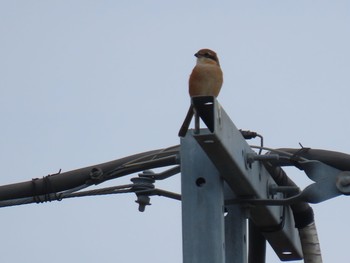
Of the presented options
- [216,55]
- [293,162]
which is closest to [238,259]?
[293,162]

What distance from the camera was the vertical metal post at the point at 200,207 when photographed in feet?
14.7

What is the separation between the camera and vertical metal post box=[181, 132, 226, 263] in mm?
4488

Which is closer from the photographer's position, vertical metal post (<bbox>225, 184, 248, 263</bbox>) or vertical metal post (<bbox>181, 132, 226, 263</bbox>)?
vertical metal post (<bbox>181, 132, 226, 263</bbox>)

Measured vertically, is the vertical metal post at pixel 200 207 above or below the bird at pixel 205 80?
below

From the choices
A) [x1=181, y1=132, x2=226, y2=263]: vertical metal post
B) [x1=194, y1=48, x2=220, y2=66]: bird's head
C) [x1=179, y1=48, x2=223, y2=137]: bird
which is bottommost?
[x1=181, y1=132, x2=226, y2=263]: vertical metal post

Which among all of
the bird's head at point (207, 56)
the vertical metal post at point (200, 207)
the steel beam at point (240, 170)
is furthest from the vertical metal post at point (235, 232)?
the bird's head at point (207, 56)

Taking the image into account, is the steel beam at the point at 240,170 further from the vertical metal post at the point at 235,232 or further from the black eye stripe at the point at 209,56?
the black eye stripe at the point at 209,56

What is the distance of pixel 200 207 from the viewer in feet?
15.1

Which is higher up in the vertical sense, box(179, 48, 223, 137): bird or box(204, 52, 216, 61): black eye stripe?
box(204, 52, 216, 61): black eye stripe

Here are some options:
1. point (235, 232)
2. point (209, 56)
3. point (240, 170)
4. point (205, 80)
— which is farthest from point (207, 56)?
point (240, 170)

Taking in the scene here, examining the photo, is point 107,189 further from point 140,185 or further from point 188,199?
point 188,199

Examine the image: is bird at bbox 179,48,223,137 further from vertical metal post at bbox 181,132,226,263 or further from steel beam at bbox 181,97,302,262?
vertical metal post at bbox 181,132,226,263

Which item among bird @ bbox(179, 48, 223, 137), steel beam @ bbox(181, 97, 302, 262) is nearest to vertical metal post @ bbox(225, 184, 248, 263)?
steel beam @ bbox(181, 97, 302, 262)

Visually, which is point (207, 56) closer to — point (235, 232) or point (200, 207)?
point (235, 232)
